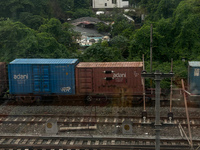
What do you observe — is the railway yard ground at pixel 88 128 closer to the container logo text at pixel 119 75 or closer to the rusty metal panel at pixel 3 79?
the rusty metal panel at pixel 3 79

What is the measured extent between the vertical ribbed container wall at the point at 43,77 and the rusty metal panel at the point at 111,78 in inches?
20.0

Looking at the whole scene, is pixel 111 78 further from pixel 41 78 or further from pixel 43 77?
pixel 41 78

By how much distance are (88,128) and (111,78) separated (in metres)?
Answer: 3.78

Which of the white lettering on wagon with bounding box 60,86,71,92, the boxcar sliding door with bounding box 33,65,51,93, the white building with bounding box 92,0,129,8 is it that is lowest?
the white lettering on wagon with bounding box 60,86,71,92

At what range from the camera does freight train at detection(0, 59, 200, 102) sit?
14.6m

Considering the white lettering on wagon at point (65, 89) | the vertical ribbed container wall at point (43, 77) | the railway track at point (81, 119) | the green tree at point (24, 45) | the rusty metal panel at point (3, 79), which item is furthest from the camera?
the green tree at point (24, 45)

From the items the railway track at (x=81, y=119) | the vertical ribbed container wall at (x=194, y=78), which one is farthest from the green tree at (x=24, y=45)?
the vertical ribbed container wall at (x=194, y=78)

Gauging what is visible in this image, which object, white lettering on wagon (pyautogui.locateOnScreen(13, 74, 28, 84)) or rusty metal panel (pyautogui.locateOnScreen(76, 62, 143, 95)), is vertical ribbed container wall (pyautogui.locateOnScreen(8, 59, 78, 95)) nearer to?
white lettering on wagon (pyautogui.locateOnScreen(13, 74, 28, 84))

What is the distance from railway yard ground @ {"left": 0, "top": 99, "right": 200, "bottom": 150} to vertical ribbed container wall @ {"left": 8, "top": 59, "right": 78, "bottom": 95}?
86 cm

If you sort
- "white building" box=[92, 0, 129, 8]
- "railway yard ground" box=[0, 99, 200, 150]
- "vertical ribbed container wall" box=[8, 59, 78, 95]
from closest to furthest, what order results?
"railway yard ground" box=[0, 99, 200, 150]
"vertical ribbed container wall" box=[8, 59, 78, 95]
"white building" box=[92, 0, 129, 8]

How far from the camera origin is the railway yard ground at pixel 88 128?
10.1 metres

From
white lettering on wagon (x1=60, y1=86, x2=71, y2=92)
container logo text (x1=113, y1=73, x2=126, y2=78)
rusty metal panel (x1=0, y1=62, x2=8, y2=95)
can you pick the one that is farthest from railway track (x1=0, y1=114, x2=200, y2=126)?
rusty metal panel (x1=0, y1=62, x2=8, y2=95)

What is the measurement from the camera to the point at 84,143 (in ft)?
33.8

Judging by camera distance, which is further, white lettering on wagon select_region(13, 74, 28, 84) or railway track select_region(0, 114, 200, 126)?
white lettering on wagon select_region(13, 74, 28, 84)
